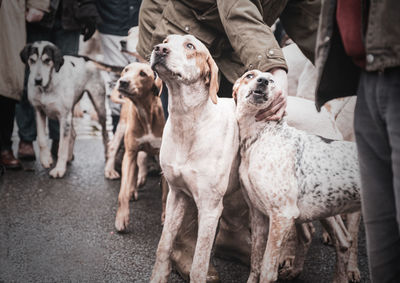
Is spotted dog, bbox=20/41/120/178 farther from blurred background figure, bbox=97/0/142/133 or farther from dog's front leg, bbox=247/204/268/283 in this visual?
dog's front leg, bbox=247/204/268/283

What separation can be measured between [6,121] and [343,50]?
467 centimetres

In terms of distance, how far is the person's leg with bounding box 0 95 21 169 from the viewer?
5057mm

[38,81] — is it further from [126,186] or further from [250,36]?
[250,36]

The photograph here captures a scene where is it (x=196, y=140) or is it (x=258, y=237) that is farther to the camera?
(x=258, y=237)

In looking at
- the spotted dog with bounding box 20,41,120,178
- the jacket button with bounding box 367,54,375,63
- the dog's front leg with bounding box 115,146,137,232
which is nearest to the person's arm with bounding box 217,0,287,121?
the jacket button with bounding box 367,54,375,63

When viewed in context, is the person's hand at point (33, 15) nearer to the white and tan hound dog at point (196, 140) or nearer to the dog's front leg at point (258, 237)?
the white and tan hound dog at point (196, 140)

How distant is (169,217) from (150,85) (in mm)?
1761

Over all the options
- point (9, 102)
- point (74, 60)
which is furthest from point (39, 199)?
point (74, 60)


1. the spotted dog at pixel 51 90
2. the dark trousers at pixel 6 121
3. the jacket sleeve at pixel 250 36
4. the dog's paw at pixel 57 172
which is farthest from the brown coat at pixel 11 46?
the jacket sleeve at pixel 250 36

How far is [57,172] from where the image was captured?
4.95 metres

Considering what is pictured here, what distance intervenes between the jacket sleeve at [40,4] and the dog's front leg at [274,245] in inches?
165

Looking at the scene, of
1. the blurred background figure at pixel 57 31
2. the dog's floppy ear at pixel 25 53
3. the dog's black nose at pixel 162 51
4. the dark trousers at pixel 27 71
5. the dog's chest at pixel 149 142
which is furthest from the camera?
the dark trousers at pixel 27 71

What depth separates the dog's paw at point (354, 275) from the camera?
2.66 meters

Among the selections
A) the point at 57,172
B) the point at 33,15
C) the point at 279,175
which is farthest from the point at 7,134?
the point at 279,175
